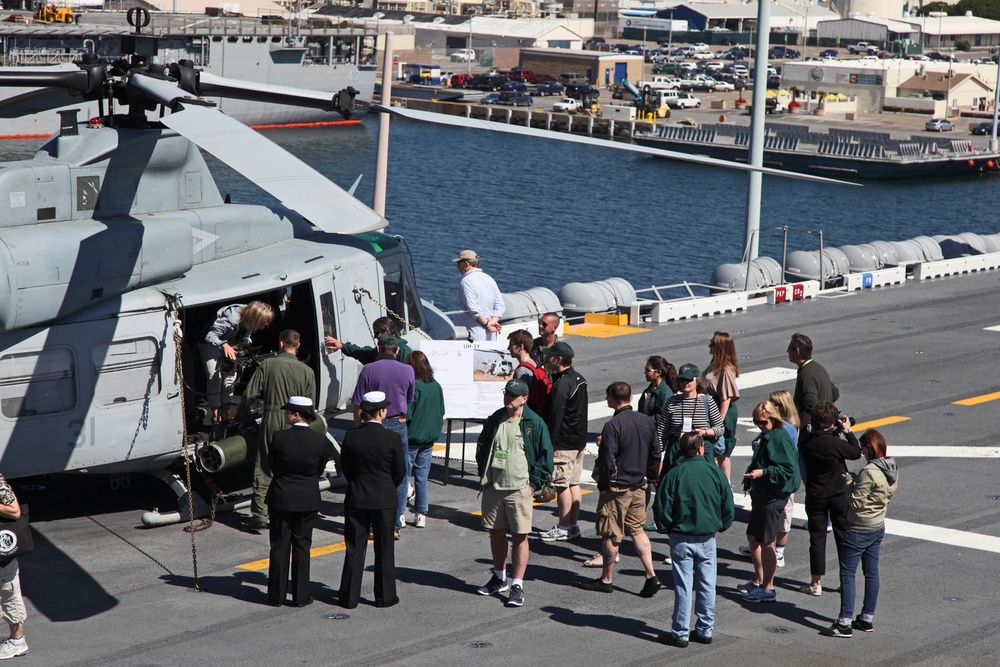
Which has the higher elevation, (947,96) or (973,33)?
(973,33)

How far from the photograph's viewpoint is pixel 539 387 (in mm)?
12609

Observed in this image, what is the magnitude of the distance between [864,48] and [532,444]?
169600 millimetres

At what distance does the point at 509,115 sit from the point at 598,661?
293ft

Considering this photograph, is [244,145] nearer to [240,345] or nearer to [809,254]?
[240,345]

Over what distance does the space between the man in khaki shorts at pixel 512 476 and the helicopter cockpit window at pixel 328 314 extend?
320 cm

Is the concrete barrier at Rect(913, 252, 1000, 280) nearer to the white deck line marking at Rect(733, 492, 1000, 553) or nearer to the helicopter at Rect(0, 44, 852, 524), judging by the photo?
the white deck line marking at Rect(733, 492, 1000, 553)

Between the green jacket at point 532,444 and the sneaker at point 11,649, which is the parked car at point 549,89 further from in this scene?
the sneaker at point 11,649

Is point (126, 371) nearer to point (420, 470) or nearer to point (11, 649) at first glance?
point (420, 470)

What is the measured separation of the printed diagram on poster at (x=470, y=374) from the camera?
A: 14.0 metres

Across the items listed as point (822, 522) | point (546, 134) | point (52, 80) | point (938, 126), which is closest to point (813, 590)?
point (822, 522)

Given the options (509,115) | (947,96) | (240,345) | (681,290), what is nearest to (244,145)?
(240,345)

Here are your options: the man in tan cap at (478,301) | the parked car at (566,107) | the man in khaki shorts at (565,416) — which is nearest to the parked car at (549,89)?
the parked car at (566,107)

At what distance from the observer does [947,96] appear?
109 metres

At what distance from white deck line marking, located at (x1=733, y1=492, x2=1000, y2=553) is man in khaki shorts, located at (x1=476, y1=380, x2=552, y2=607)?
4155mm
